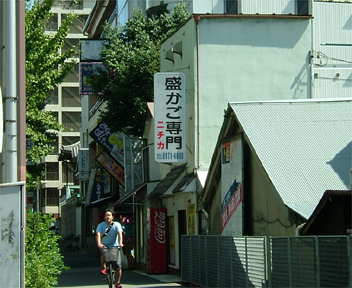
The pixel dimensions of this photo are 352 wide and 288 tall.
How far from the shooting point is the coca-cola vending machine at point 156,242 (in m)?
24.9

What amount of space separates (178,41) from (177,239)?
668 centimetres

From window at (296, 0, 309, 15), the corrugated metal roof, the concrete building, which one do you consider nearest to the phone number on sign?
Answer: the concrete building

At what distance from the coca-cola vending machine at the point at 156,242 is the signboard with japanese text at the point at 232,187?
22.8 feet


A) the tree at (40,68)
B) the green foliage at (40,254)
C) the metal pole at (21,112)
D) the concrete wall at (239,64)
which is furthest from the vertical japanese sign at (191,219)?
the metal pole at (21,112)

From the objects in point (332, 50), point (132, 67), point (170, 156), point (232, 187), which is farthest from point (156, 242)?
point (332, 50)

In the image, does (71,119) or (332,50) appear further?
(71,119)

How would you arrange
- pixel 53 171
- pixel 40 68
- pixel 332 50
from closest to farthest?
pixel 40 68 < pixel 332 50 < pixel 53 171

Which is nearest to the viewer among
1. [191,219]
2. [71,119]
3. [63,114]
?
[191,219]

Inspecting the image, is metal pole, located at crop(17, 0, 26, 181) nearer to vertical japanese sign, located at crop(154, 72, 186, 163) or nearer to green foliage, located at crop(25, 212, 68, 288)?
green foliage, located at crop(25, 212, 68, 288)

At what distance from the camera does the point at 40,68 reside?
17.8 metres

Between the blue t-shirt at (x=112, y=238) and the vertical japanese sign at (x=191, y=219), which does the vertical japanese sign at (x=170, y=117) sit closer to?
the vertical japanese sign at (x=191, y=219)

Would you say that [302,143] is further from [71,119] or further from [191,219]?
[71,119]

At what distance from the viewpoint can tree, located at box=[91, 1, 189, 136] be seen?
28375 mm

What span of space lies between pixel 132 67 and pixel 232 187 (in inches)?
482
